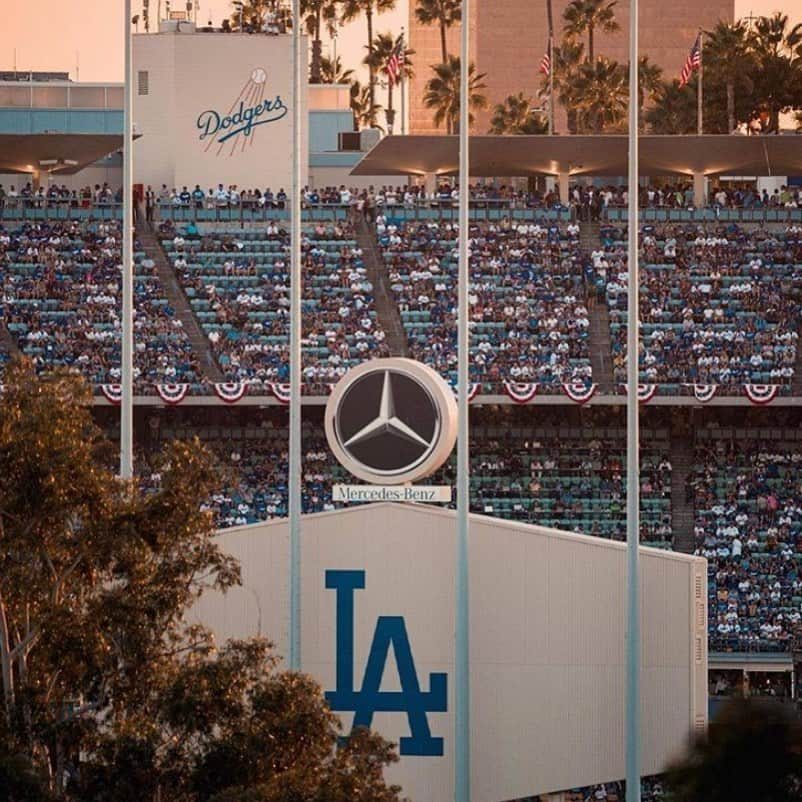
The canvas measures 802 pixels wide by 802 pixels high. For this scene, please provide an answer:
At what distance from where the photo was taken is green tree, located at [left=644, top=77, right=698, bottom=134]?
111500 mm

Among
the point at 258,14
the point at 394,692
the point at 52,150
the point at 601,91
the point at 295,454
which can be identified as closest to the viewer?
the point at 394,692

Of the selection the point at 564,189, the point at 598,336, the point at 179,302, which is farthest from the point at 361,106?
the point at 598,336

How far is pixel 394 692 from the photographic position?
3684 cm

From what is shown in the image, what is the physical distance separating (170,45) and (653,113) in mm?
42778

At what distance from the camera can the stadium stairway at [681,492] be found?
198ft

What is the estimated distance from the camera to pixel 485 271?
2655 inches

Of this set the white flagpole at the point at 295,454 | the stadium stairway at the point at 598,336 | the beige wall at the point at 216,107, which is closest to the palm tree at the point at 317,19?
the beige wall at the point at 216,107

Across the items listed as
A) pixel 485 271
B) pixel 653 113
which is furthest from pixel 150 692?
pixel 653 113

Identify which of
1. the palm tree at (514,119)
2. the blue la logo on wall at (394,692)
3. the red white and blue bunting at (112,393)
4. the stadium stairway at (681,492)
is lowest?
the blue la logo on wall at (394,692)

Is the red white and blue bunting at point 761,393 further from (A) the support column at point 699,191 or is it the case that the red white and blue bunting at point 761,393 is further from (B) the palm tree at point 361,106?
(B) the palm tree at point 361,106

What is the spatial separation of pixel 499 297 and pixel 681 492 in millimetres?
8014

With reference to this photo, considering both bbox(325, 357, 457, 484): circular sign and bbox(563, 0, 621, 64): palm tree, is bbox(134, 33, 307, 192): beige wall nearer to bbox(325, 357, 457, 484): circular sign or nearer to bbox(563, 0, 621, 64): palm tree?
bbox(325, 357, 457, 484): circular sign

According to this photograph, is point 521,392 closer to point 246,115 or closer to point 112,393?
point 112,393

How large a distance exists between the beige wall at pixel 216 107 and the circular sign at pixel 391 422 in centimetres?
3800
